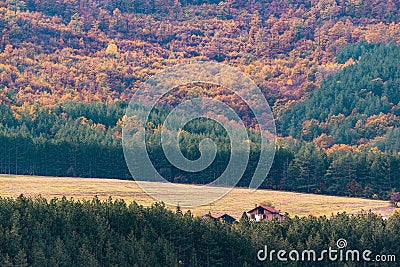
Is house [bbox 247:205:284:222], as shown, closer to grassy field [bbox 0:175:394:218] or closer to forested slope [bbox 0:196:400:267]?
grassy field [bbox 0:175:394:218]

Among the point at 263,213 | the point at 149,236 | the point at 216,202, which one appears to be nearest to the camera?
the point at 149,236

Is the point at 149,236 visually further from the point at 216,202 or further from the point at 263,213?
the point at 216,202

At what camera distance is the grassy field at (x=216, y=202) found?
5276 inches

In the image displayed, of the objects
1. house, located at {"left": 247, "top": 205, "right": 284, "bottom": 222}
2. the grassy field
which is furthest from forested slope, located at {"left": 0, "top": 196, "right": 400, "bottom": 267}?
the grassy field

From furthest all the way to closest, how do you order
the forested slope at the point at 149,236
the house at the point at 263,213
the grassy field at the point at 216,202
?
the grassy field at the point at 216,202 → the house at the point at 263,213 → the forested slope at the point at 149,236

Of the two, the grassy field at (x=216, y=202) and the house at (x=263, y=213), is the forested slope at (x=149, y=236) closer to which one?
the house at (x=263, y=213)

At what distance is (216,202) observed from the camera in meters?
140

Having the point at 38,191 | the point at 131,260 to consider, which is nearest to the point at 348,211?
the point at 38,191

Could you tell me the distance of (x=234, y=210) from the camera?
433 ft

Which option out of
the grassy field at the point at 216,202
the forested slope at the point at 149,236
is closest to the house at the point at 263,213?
the grassy field at the point at 216,202

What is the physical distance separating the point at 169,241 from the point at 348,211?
Answer: 1644 inches

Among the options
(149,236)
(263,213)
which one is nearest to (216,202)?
(263,213)

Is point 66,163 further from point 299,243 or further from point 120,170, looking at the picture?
point 299,243

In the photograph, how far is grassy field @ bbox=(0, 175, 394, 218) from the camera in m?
134
